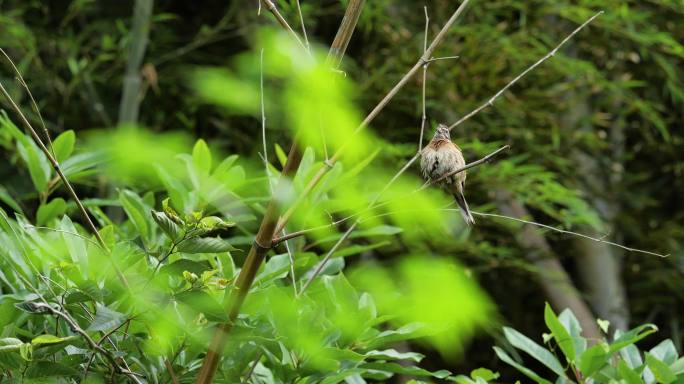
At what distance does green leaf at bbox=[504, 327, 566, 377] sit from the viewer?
1.26m

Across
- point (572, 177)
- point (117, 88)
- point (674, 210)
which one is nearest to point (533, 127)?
point (572, 177)

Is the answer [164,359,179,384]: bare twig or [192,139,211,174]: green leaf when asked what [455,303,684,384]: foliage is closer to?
[164,359,179,384]: bare twig

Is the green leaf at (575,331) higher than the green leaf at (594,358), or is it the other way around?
the green leaf at (594,358)

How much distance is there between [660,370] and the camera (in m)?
1.16

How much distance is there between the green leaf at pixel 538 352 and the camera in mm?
1255

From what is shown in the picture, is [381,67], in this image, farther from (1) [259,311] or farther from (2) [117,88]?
(1) [259,311]

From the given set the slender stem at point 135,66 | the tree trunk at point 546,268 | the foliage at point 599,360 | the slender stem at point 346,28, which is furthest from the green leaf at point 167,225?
the tree trunk at point 546,268

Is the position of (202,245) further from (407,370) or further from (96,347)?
(407,370)

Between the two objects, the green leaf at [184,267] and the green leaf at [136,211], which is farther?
the green leaf at [136,211]

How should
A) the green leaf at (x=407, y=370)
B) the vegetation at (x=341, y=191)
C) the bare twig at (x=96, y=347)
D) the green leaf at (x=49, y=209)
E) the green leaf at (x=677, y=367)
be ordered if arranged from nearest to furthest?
the bare twig at (x=96, y=347), the vegetation at (x=341, y=191), the green leaf at (x=407, y=370), the green leaf at (x=677, y=367), the green leaf at (x=49, y=209)

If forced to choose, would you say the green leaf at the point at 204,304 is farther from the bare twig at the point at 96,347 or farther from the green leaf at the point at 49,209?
the green leaf at the point at 49,209

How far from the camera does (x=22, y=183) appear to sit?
2771 mm

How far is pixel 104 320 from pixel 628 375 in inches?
28.1

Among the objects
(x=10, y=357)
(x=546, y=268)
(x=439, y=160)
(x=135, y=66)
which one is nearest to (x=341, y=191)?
(x=439, y=160)
